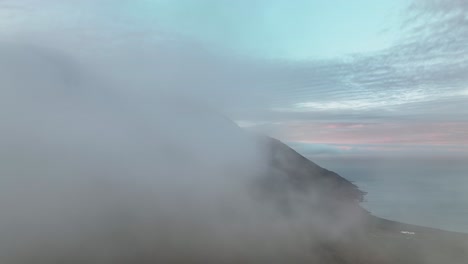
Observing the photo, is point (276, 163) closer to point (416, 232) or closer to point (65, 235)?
point (416, 232)

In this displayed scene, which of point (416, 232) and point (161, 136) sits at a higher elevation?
point (161, 136)

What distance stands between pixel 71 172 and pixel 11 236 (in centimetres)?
5297

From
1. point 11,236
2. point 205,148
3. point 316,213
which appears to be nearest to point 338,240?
point 316,213

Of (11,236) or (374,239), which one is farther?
(374,239)

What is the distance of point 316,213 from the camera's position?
127812mm

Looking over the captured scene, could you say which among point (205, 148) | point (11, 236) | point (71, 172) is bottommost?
point (11, 236)

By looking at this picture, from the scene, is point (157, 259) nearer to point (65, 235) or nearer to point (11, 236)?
point (65, 235)

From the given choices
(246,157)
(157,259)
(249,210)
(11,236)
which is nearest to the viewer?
(157,259)

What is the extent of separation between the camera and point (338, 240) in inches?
3649

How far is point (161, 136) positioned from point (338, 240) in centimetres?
11094

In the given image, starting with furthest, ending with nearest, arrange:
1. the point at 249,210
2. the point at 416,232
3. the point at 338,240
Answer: the point at 249,210
the point at 416,232
the point at 338,240

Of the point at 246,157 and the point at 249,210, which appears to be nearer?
the point at 249,210

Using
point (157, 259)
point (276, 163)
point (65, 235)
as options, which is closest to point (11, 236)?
point (65, 235)

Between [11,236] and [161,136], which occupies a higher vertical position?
[161,136]
